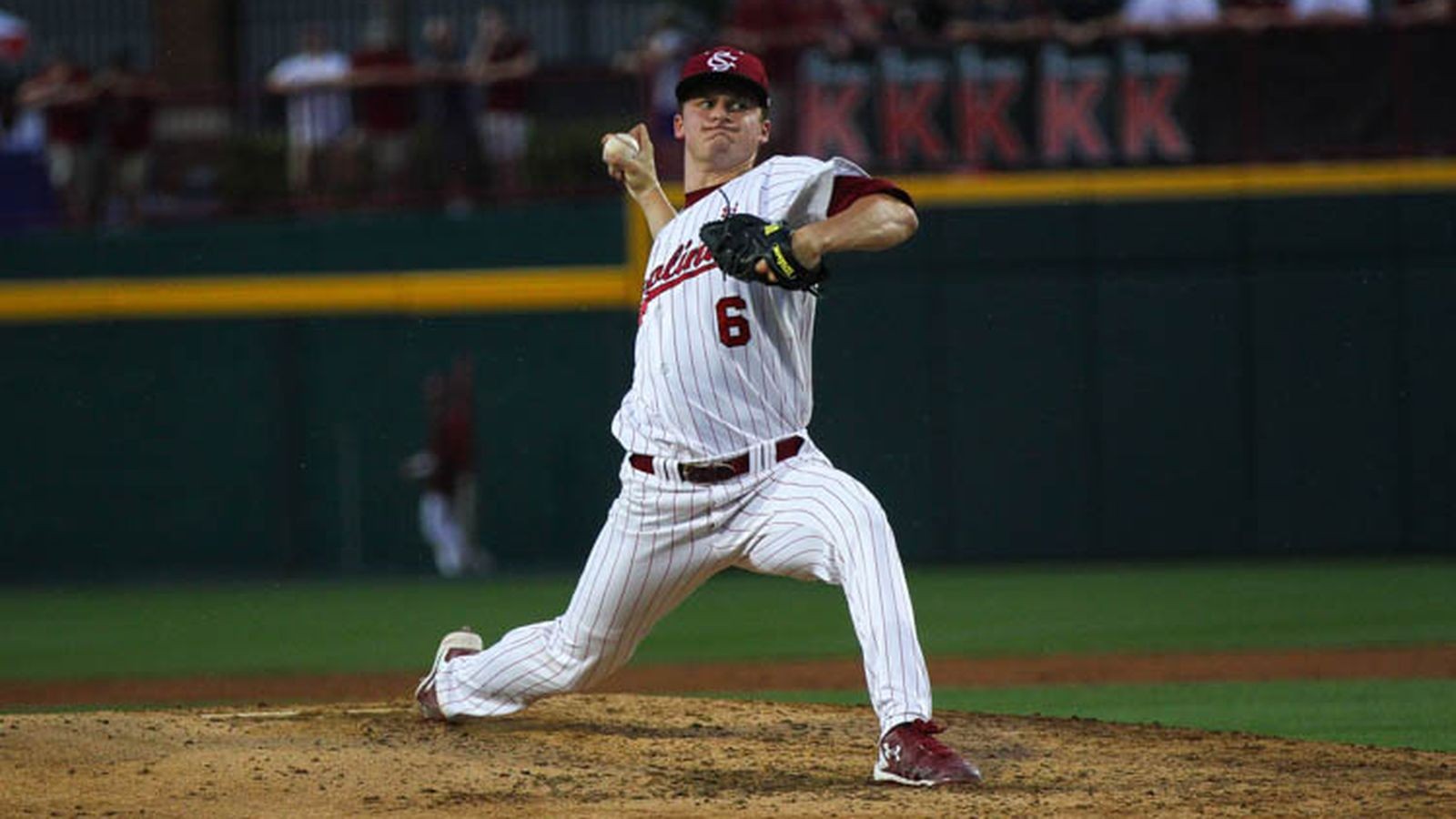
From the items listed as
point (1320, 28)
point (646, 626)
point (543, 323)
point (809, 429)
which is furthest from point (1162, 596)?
point (646, 626)

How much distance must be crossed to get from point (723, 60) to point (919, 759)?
190 cm

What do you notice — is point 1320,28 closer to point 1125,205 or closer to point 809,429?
point 1125,205

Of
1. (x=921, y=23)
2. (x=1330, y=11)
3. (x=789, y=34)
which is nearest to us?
(x=1330, y=11)

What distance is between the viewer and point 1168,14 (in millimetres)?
14680

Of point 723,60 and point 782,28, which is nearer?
point 723,60

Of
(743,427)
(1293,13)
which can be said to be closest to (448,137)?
(1293,13)

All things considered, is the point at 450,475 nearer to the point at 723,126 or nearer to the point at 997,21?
the point at 997,21

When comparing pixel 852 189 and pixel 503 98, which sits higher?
pixel 503 98

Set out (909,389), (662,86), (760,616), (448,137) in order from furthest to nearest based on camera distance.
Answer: (448,137)
(662,86)
(909,389)
(760,616)

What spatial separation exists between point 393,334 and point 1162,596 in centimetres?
620

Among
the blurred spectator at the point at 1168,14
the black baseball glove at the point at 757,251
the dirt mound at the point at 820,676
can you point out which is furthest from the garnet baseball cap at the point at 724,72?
the blurred spectator at the point at 1168,14

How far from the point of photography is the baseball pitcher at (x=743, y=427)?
18.4 ft

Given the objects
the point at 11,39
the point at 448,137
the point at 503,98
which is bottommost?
the point at 448,137

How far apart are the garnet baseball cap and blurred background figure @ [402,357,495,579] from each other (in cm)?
1010
